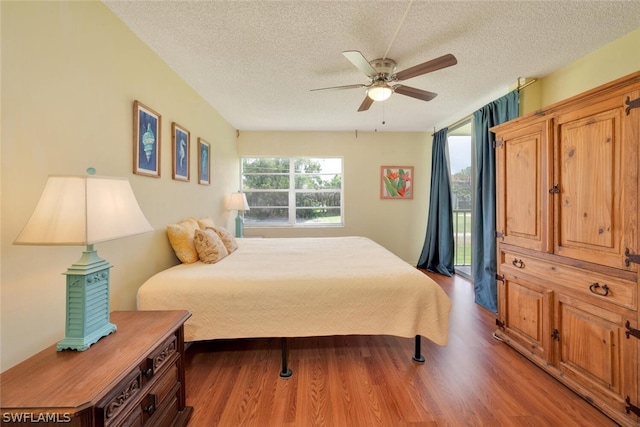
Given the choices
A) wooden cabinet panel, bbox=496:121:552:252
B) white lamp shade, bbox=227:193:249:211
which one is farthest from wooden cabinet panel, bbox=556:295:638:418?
white lamp shade, bbox=227:193:249:211

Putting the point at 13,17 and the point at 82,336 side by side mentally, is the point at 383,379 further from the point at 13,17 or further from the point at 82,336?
the point at 13,17

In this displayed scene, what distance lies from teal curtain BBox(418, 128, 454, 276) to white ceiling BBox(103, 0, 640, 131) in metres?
1.37

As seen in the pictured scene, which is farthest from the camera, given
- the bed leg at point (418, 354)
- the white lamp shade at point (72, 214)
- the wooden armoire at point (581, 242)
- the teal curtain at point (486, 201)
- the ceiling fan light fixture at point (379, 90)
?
the teal curtain at point (486, 201)

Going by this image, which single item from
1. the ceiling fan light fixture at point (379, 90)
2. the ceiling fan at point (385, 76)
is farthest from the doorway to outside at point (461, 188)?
the ceiling fan light fixture at point (379, 90)

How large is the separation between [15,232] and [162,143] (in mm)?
1361

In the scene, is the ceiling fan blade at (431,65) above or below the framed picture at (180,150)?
above

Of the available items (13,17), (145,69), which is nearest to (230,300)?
(13,17)

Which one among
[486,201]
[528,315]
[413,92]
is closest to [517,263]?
[528,315]

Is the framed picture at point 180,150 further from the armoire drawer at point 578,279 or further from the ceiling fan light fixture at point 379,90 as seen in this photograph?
the armoire drawer at point 578,279

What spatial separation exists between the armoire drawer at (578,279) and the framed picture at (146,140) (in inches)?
120

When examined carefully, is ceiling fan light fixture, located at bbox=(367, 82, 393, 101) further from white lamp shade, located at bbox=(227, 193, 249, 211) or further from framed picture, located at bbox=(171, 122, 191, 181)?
white lamp shade, located at bbox=(227, 193, 249, 211)

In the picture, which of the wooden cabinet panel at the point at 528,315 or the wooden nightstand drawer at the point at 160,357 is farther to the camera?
the wooden cabinet panel at the point at 528,315

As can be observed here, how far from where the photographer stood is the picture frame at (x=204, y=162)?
10.2 feet

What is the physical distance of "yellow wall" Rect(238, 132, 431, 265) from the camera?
15.9ft
